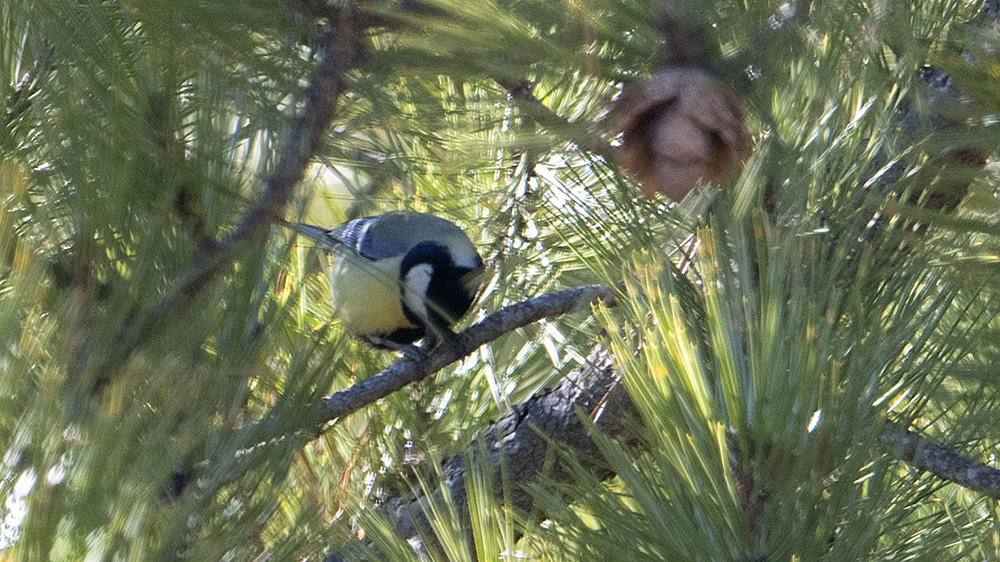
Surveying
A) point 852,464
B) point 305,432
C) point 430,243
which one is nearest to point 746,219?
point 852,464

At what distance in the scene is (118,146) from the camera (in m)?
0.54

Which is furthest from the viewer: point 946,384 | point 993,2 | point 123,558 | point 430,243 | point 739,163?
point 430,243

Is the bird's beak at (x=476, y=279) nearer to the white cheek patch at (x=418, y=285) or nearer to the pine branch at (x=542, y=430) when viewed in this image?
the white cheek patch at (x=418, y=285)

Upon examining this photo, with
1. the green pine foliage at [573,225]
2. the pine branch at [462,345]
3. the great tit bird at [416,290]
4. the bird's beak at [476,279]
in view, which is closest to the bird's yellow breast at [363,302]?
the great tit bird at [416,290]

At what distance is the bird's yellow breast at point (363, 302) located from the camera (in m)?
1.54

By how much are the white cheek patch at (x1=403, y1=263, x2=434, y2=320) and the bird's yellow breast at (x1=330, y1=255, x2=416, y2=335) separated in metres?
0.02

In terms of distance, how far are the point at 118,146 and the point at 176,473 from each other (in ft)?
0.66

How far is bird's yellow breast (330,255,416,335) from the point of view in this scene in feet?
5.05

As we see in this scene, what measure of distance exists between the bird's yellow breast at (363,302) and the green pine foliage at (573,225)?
34.2 inches

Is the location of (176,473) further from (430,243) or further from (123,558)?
(430,243)

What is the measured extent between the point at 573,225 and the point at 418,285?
97cm

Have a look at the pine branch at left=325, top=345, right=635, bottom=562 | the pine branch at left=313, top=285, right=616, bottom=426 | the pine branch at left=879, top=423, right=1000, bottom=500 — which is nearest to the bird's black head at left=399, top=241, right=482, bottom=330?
the pine branch at left=313, top=285, right=616, bottom=426

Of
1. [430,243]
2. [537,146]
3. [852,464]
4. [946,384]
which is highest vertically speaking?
[430,243]

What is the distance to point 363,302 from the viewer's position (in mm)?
1542
